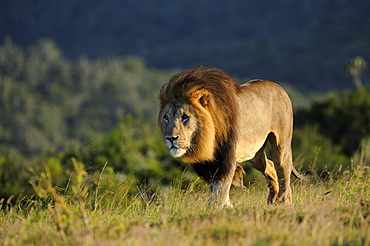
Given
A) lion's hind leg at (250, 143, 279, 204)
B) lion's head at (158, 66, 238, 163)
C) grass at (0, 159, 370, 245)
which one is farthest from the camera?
lion's hind leg at (250, 143, 279, 204)

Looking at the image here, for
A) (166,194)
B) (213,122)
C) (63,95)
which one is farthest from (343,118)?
(63,95)

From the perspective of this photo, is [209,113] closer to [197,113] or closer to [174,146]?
[197,113]

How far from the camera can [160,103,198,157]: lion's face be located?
19.5ft

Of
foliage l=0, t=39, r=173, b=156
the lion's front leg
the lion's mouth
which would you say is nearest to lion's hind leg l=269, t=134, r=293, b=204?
the lion's front leg

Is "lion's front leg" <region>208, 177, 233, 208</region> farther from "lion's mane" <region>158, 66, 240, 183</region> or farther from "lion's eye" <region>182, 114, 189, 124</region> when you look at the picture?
"lion's eye" <region>182, 114, 189, 124</region>

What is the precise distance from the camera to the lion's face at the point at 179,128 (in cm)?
594

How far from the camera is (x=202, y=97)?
6.18 m

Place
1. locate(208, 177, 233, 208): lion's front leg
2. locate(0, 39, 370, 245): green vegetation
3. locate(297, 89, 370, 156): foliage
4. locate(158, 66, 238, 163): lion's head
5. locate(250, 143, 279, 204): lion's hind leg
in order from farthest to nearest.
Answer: locate(297, 89, 370, 156): foliage → locate(250, 143, 279, 204): lion's hind leg → locate(158, 66, 238, 163): lion's head → locate(208, 177, 233, 208): lion's front leg → locate(0, 39, 370, 245): green vegetation

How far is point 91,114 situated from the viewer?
166m

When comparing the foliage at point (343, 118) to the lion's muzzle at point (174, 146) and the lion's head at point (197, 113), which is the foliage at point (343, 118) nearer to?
the lion's head at point (197, 113)

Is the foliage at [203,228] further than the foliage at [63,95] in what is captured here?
No

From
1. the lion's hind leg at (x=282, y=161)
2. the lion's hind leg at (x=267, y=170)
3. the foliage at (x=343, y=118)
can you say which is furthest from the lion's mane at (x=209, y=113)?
the foliage at (x=343, y=118)

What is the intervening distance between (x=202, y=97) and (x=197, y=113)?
0.70 feet

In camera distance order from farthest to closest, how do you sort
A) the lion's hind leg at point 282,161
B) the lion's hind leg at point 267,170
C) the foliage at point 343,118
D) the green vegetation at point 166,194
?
the foliage at point 343,118
the lion's hind leg at point 267,170
the lion's hind leg at point 282,161
the green vegetation at point 166,194
